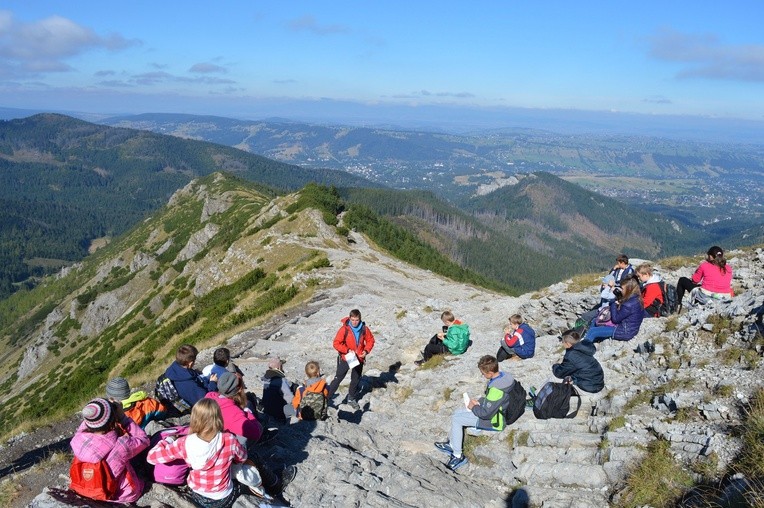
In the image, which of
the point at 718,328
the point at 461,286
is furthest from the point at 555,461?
the point at 461,286

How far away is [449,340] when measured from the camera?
1797 cm

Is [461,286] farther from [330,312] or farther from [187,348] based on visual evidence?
[187,348]

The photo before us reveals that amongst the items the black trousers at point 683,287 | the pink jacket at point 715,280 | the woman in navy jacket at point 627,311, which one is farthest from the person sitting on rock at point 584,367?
the black trousers at point 683,287

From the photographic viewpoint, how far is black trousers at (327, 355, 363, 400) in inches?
567

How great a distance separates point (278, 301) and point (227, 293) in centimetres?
1427

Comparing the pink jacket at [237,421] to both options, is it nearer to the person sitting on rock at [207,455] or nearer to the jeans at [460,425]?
the person sitting on rock at [207,455]

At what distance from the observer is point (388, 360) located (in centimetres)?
1936

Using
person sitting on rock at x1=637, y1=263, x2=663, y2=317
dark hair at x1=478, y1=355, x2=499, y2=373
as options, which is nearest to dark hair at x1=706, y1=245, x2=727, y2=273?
person sitting on rock at x1=637, y1=263, x2=663, y2=317

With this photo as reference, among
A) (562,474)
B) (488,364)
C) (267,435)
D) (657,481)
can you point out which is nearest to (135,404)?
(267,435)

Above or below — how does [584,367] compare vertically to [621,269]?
below

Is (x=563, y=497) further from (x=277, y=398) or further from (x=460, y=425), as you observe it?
(x=277, y=398)

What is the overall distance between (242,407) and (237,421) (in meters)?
0.92

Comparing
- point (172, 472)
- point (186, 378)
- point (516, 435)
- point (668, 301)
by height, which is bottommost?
point (516, 435)

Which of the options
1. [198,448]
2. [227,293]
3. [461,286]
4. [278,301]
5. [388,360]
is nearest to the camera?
[198,448]
